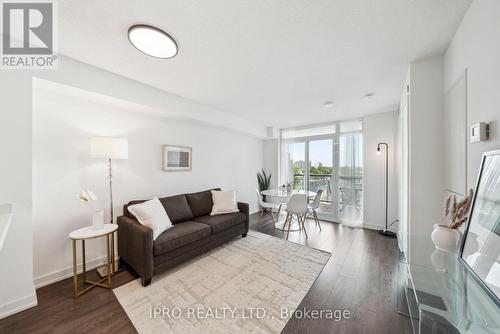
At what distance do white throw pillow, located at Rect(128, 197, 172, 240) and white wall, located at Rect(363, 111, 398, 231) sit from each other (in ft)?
13.4

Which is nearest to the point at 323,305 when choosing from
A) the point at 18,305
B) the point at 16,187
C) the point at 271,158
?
the point at 18,305

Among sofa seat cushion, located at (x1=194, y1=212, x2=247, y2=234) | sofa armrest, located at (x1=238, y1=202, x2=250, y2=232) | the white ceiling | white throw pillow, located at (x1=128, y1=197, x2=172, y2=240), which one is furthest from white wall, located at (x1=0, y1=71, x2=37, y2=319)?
sofa armrest, located at (x1=238, y1=202, x2=250, y2=232)

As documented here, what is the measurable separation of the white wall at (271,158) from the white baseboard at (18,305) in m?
4.79

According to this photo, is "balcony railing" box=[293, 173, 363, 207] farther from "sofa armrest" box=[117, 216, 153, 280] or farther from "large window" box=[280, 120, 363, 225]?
"sofa armrest" box=[117, 216, 153, 280]

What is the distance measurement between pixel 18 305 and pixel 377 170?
5.50 meters

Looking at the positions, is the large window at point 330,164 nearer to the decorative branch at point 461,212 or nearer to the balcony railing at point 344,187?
the balcony railing at point 344,187

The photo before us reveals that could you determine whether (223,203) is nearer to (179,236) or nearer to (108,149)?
(179,236)

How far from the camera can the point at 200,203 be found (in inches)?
129

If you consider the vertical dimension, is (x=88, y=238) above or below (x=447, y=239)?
below

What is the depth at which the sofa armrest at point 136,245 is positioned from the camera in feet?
6.44

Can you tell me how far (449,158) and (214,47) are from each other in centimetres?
250

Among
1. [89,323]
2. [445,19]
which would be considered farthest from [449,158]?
[89,323]

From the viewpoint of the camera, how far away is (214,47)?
1.71 m

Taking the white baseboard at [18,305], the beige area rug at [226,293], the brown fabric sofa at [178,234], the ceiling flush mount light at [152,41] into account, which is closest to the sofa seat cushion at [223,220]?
the brown fabric sofa at [178,234]
